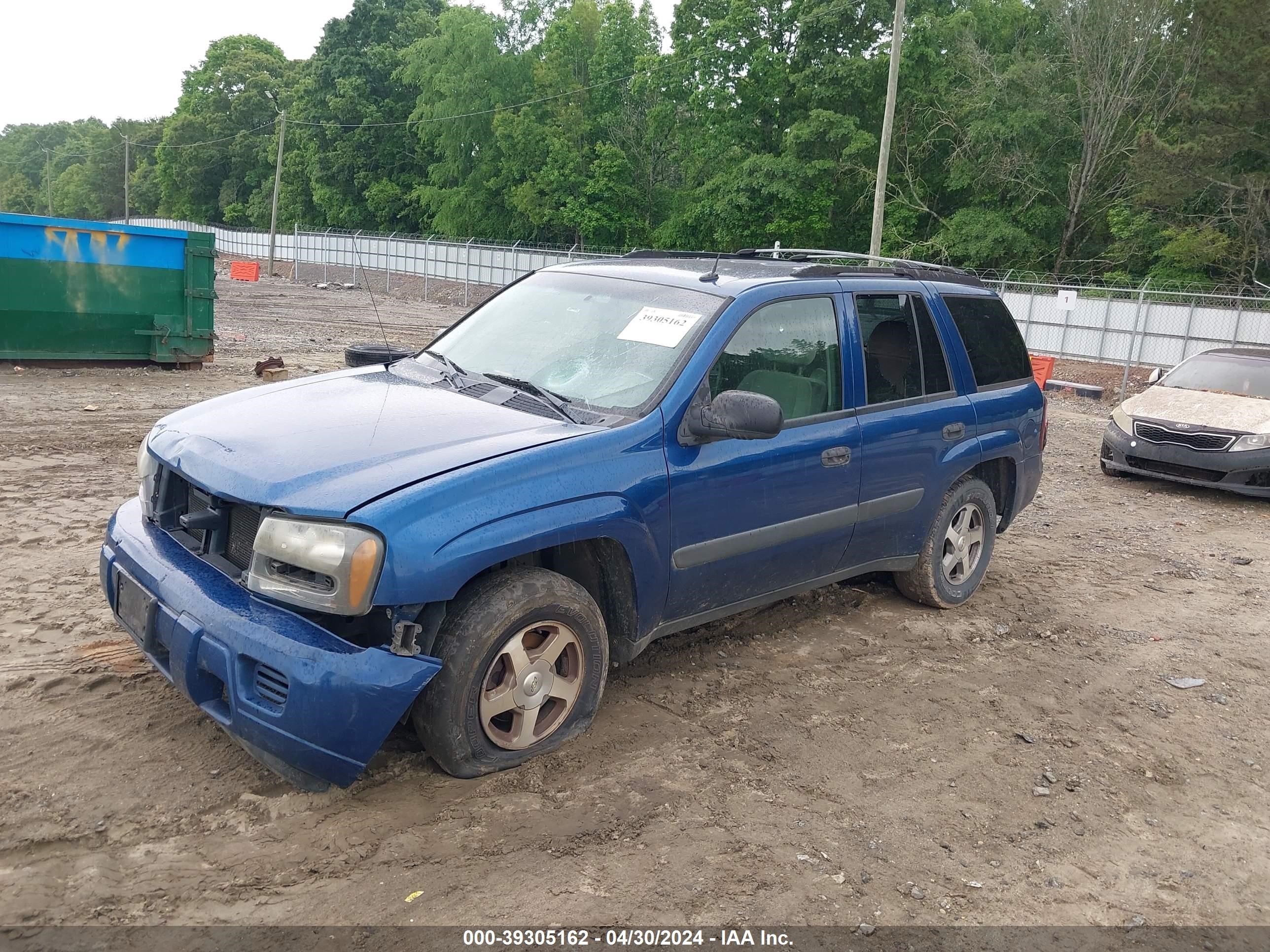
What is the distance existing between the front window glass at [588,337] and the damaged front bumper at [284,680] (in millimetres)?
1425

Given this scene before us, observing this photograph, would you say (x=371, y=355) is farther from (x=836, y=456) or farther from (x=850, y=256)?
(x=850, y=256)

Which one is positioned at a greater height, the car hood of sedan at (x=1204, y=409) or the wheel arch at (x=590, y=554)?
the car hood of sedan at (x=1204, y=409)

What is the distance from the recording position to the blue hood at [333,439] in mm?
3215

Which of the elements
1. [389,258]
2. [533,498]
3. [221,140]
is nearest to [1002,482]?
[533,498]

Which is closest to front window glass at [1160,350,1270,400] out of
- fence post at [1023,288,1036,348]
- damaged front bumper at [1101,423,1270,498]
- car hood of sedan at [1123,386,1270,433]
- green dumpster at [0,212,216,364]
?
car hood of sedan at [1123,386,1270,433]

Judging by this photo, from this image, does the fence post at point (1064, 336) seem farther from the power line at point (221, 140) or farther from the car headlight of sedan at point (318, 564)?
the power line at point (221, 140)

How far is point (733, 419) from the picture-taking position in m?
3.80

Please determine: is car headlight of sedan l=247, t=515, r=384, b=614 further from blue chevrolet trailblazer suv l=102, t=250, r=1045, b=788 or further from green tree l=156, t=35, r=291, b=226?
green tree l=156, t=35, r=291, b=226

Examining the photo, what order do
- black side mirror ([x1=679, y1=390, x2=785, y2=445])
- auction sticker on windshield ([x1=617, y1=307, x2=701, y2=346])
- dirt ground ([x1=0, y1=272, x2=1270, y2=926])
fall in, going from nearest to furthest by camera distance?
dirt ground ([x1=0, y1=272, x2=1270, y2=926]) < black side mirror ([x1=679, y1=390, x2=785, y2=445]) < auction sticker on windshield ([x1=617, y1=307, x2=701, y2=346])

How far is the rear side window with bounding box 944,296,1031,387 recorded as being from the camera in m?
5.60

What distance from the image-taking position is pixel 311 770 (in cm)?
312

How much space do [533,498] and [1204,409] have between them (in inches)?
355

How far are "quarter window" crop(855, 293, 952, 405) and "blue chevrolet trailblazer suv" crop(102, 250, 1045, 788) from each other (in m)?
0.02

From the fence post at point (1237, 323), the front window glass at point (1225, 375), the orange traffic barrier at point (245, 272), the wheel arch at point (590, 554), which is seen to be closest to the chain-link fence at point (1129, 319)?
the fence post at point (1237, 323)
